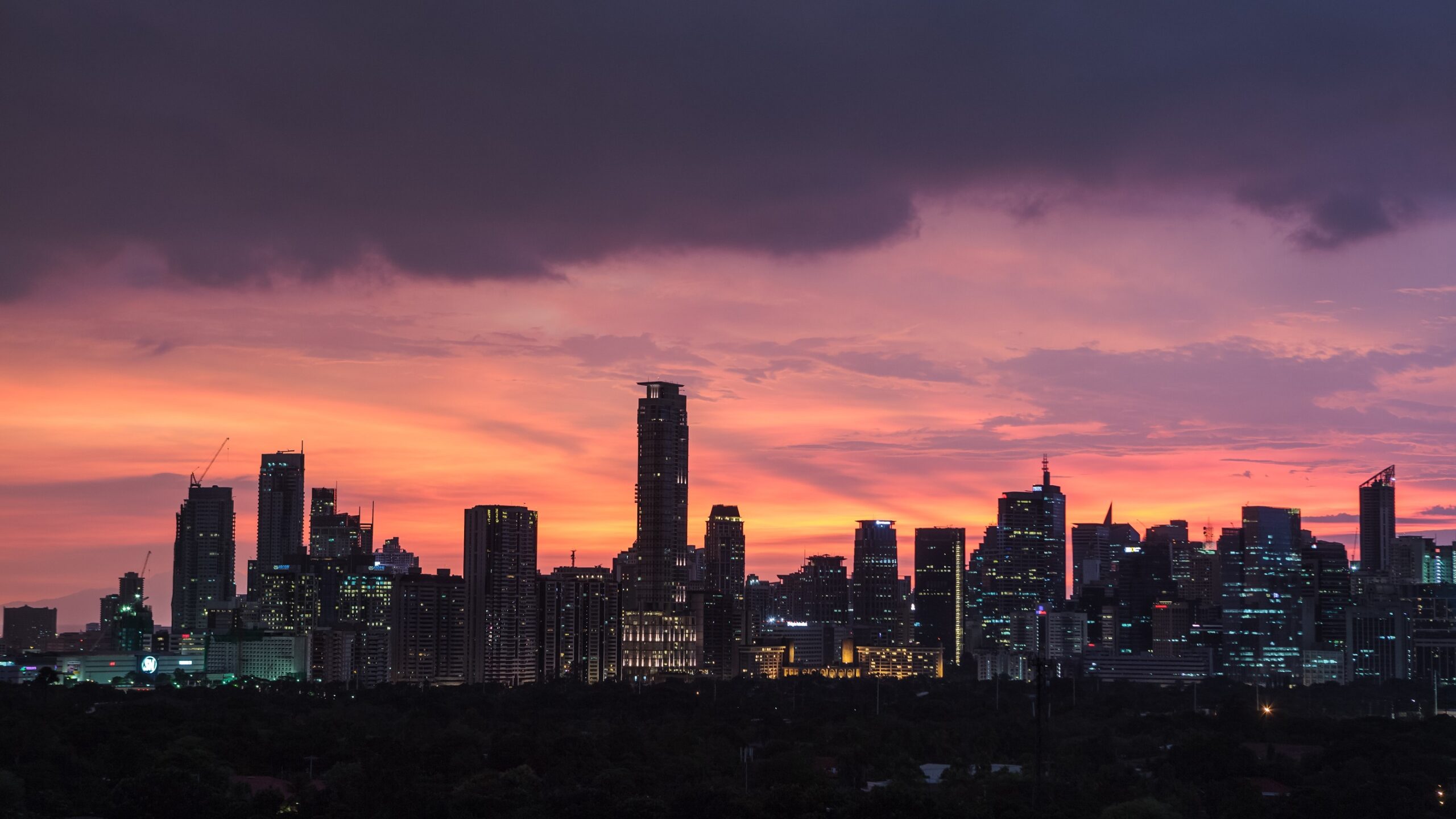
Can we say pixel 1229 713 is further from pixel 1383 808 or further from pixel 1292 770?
pixel 1383 808

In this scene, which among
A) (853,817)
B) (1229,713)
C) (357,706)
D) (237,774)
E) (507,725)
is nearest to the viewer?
(853,817)

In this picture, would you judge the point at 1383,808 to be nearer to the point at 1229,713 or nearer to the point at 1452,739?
the point at 1452,739

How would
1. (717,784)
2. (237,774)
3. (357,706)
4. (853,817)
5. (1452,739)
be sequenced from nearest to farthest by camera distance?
(853,817)
(717,784)
(237,774)
(1452,739)
(357,706)

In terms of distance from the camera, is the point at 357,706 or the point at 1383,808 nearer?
the point at 1383,808

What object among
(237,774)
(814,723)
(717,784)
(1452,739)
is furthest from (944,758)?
→ (237,774)

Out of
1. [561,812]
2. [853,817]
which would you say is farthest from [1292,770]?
[561,812]

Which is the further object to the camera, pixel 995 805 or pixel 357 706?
pixel 357 706
